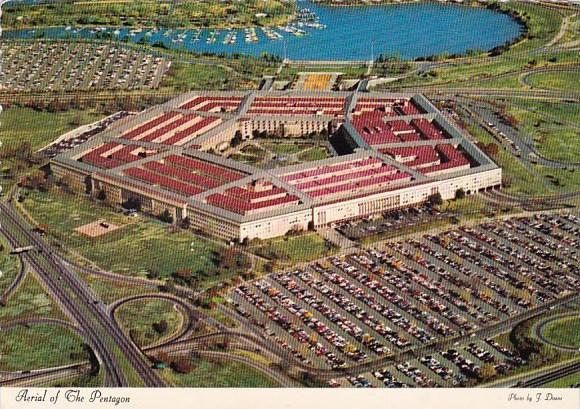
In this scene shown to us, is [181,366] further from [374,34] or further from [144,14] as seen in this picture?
[144,14]

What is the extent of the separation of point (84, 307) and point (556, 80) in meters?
24.5

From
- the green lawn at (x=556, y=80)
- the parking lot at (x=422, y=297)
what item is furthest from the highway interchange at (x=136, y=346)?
the green lawn at (x=556, y=80)

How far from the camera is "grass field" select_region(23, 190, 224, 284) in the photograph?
2917 cm

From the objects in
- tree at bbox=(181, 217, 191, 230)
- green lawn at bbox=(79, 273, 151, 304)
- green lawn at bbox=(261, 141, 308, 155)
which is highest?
green lawn at bbox=(261, 141, 308, 155)

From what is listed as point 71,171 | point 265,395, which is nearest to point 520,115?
point 71,171

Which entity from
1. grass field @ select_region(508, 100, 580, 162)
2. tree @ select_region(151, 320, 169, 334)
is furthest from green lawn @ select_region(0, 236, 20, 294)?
grass field @ select_region(508, 100, 580, 162)

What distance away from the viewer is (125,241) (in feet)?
101

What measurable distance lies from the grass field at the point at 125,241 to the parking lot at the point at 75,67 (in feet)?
41.5

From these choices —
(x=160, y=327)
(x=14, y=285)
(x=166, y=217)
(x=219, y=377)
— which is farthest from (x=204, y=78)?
(x=219, y=377)

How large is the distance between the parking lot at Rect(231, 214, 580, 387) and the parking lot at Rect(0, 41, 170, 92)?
62.5 ft

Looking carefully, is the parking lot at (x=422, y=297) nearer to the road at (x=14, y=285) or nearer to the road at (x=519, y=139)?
the road at (x=519, y=139)

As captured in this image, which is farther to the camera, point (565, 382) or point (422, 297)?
point (422, 297)

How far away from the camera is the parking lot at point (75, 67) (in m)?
45.6

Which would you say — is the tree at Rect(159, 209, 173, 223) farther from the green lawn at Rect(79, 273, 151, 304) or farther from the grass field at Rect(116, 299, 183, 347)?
the grass field at Rect(116, 299, 183, 347)
